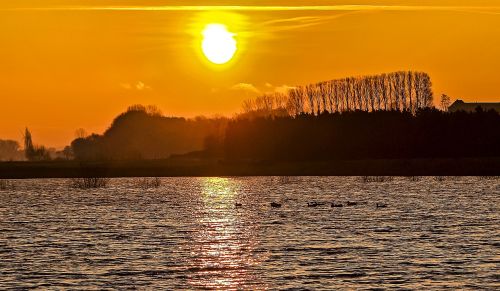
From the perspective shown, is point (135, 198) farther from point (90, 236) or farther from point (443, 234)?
point (443, 234)

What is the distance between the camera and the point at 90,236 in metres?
65.3

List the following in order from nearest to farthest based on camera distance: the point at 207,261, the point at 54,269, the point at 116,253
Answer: the point at 54,269 < the point at 207,261 < the point at 116,253

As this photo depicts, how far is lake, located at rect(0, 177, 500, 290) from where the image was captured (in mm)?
42250

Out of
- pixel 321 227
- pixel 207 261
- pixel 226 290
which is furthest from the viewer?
pixel 321 227

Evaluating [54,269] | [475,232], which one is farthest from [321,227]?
[54,269]

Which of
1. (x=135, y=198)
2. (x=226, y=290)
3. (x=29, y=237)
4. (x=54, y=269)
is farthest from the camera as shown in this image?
(x=135, y=198)

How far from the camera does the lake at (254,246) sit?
4225 centimetres

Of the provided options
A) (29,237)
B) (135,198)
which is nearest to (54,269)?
(29,237)

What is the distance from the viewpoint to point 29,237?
6450cm

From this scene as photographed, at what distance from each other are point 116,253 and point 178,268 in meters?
7.82

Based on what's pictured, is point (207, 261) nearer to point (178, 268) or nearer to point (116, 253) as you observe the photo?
point (178, 268)

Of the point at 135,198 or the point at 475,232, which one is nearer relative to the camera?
the point at 475,232

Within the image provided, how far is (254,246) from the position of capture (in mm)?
57438

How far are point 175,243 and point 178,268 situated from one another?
1318 centimetres
